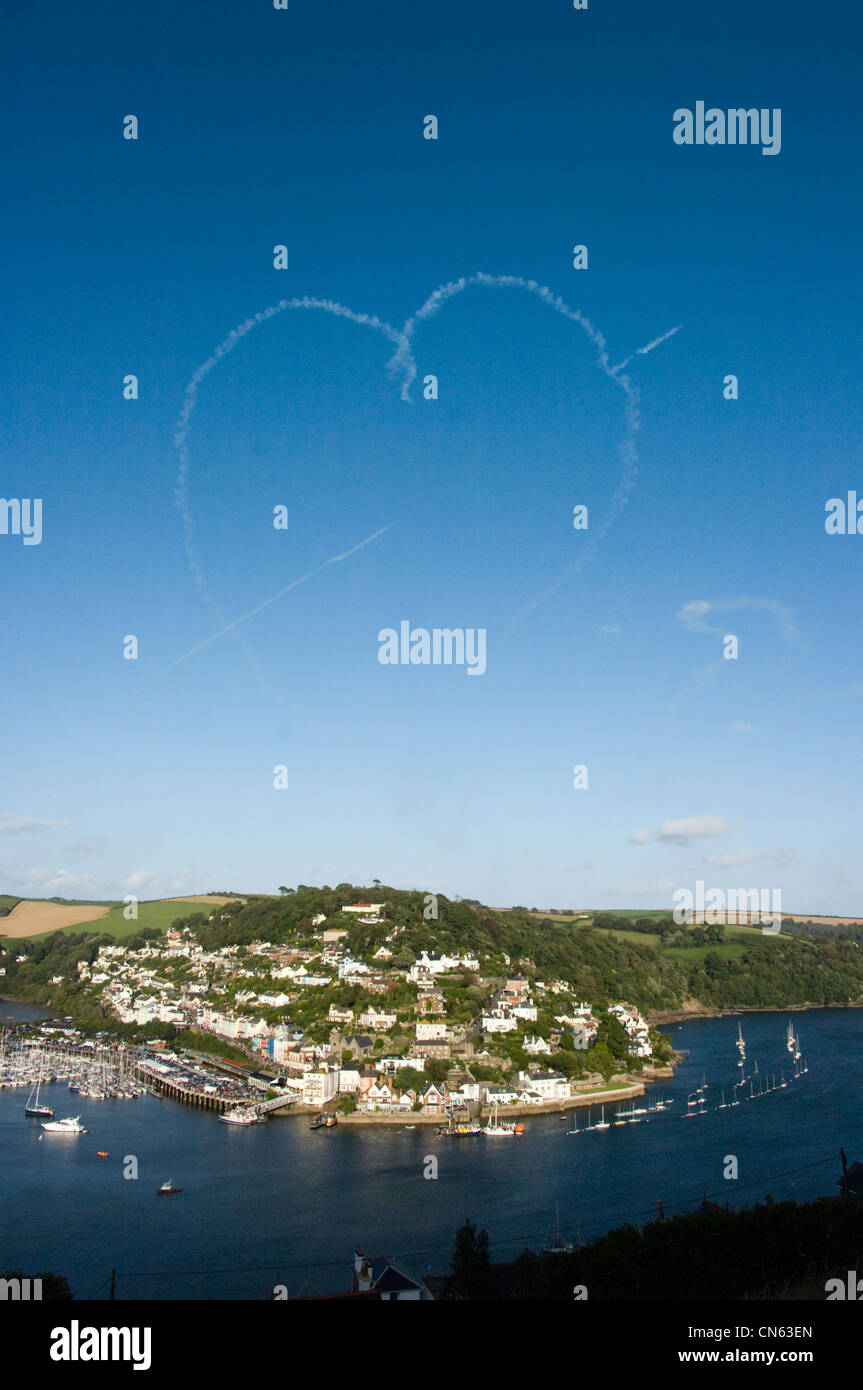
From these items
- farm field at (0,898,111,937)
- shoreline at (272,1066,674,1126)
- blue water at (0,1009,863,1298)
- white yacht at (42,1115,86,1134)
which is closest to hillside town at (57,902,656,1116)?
shoreline at (272,1066,674,1126)

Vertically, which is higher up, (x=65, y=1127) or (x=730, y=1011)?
(x=65, y=1127)

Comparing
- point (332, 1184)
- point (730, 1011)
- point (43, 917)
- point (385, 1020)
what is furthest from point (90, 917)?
point (332, 1184)

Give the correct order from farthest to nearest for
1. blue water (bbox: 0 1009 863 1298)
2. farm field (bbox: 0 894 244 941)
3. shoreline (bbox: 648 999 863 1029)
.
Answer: farm field (bbox: 0 894 244 941) → shoreline (bbox: 648 999 863 1029) → blue water (bbox: 0 1009 863 1298)

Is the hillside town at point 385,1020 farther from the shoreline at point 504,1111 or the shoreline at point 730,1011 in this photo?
the shoreline at point 730,1011

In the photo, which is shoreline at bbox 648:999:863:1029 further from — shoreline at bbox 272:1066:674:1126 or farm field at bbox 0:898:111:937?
farm field at bbox 0:898:111:937

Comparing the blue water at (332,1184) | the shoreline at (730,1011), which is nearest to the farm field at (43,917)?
the blue water at (332,1184)

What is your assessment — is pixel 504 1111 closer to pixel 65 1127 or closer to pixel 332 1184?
pixel 332 1184

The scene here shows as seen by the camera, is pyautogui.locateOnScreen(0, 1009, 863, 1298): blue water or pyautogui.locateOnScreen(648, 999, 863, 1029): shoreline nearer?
pyautogui.locateOnScreen(0, 1009, 863, 1298): blue water
